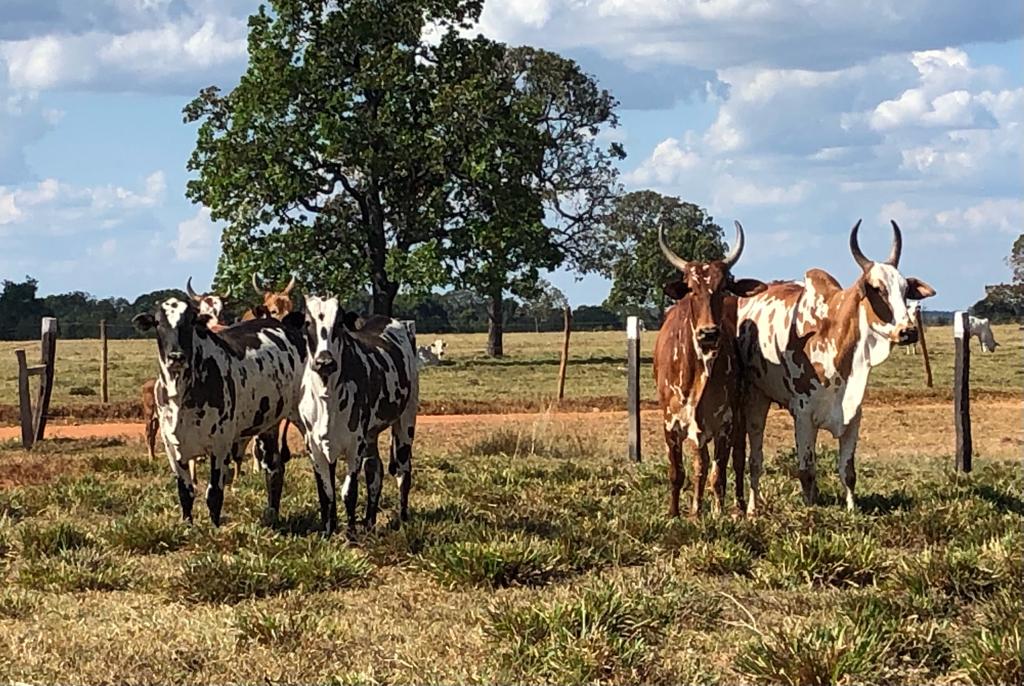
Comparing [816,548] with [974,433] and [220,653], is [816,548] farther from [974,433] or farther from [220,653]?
[974,433]

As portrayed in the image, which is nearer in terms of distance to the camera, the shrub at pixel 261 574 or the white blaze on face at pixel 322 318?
the shrub at pixel 261 574

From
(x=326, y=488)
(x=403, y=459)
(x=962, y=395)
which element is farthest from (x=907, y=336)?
(x=962, y=395)

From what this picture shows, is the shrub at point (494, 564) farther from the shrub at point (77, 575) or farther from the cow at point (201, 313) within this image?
the cow at point (201, 313)

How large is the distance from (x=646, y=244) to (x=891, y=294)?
1814 inches

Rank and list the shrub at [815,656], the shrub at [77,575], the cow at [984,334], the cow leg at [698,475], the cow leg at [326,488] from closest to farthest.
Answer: the shrub at [815,656] → the shrub at [77,575] → the cow leg at [326,488] → the cow leg at [698,475] → the cow at [984,334]

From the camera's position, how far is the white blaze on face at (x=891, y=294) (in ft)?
34.6

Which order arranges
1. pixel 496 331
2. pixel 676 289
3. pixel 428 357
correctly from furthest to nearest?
1. pixel 496 331
2. pixel 428 357
3. pixel 676 289

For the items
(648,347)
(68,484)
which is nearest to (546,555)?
(68,484)

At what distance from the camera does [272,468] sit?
10.9m

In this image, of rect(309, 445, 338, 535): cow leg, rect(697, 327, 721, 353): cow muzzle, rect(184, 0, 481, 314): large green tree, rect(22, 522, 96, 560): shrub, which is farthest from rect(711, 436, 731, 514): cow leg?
rect(184, 0, 481, 314): large green tree

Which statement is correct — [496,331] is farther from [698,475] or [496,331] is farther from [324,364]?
[324,364]

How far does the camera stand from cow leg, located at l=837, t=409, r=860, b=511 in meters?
10.7

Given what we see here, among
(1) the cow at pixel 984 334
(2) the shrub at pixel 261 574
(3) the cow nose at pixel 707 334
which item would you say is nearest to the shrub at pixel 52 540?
→ (2) the shrub at pixel 261 574

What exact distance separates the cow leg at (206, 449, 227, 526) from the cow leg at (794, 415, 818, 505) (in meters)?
4.75
